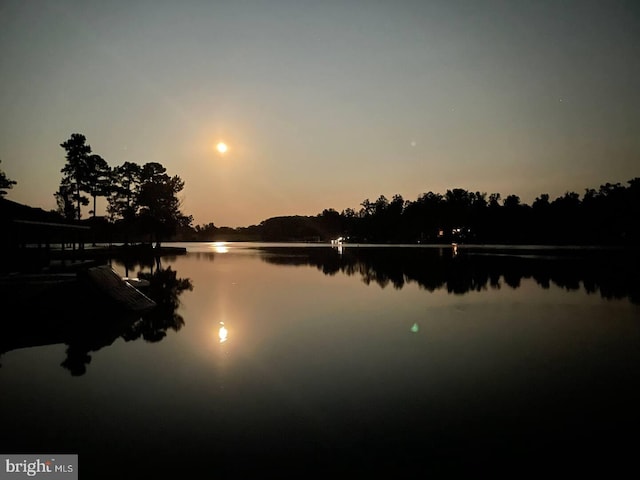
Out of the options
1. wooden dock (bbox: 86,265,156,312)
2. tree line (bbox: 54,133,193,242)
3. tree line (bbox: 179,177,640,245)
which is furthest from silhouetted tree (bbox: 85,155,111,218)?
tree line (bbox: 179,177,640,245)

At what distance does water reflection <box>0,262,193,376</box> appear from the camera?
1124 cm

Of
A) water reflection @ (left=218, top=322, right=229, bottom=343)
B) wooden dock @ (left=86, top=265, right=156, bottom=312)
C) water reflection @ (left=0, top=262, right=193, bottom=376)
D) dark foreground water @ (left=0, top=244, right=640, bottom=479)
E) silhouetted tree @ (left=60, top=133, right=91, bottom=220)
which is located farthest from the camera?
silhouetted tree @ (left=60, top=133, right=91, bottom=220)

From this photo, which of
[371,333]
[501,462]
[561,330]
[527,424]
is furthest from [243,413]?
[561,330]

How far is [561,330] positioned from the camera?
12.6 metres

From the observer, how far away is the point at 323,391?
754 cm

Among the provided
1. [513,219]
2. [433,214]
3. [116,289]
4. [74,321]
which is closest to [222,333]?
[74,321]

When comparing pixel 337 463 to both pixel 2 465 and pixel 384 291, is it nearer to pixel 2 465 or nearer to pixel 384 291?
pixel 2 465
